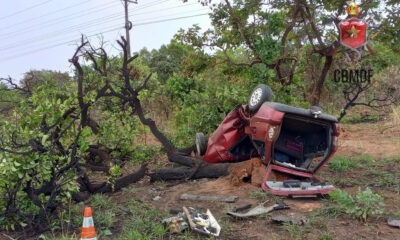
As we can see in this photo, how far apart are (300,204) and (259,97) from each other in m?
1.80

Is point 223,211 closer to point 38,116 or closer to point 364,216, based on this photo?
point 364,216

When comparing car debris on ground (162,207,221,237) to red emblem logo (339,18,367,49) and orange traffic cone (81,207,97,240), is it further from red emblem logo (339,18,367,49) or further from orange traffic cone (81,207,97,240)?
red emblem logo (339,18,367,49)

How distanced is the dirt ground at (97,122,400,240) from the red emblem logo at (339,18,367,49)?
239cm

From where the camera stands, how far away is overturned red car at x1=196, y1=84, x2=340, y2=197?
17.2 ft

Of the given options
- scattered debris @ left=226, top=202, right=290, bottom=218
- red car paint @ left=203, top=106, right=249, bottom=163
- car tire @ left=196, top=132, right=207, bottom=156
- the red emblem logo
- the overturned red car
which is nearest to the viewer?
scattered debris @ left=226, top=202, right=290, bottom=218

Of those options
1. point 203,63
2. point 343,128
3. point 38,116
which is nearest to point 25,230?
point 38,116

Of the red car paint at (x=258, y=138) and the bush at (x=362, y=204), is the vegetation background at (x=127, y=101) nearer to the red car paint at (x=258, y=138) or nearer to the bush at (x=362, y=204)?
the red car paint at (x=258, y=138)

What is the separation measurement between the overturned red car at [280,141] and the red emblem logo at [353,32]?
123 inches

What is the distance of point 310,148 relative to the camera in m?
6.13

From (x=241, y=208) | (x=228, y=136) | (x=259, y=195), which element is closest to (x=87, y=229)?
(x=241, y=208)

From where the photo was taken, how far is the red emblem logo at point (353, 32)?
8.02 meters

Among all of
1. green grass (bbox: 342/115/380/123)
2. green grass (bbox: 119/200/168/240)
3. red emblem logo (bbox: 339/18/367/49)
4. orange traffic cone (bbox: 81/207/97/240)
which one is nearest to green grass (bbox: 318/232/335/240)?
green grass (bbox: 119/200/168/240)

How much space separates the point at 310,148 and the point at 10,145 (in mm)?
4267

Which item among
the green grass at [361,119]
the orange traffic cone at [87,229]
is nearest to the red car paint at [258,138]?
the orange traffic cone at [87,229]
